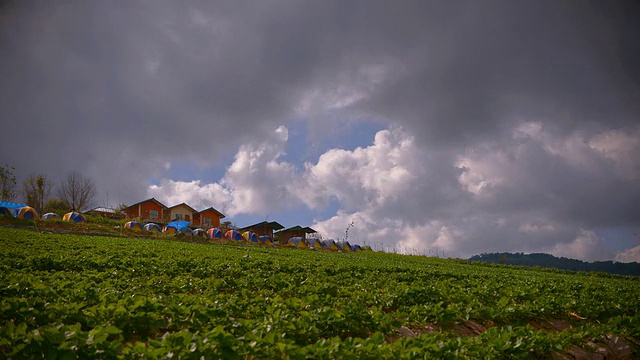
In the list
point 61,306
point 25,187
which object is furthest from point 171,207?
point 61,306

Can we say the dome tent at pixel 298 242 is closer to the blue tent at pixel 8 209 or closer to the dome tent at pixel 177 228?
the dome tent at pixel 177 228

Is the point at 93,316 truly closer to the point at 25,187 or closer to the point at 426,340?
the point at 426,340

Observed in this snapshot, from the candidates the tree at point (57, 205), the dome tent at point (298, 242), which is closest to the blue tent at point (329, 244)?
the dome tent at point (298, 242)

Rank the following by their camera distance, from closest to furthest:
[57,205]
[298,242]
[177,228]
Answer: [177,228]
[298,242]
[57,205]

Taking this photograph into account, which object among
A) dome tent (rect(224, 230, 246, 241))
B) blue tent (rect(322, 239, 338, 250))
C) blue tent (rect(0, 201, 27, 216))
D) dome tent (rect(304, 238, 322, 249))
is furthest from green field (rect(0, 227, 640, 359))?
blue tent (rect(322, 239, 338, 250))

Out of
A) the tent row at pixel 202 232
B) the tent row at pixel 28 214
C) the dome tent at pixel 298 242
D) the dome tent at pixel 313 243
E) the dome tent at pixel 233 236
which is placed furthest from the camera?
the dome tent at pixel 313 243

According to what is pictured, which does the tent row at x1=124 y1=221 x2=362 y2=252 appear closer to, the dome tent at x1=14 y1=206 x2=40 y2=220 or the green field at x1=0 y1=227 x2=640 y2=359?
the dome tent at x1=14 y1=206 x2=40 y2=220

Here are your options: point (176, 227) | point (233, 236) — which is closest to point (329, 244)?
point (233, 236)

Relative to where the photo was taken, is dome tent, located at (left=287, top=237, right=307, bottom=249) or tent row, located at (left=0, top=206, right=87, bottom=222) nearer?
tent row, located at (left=0, top=206, right=87, bottom=222)

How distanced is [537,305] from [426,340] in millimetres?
6994

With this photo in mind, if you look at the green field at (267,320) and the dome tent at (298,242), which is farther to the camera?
the dome tent at (298,242)

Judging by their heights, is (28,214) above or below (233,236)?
above

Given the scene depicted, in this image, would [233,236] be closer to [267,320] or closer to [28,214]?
[28,214]

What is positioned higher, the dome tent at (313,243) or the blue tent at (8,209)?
the blue tent at (8,209)
